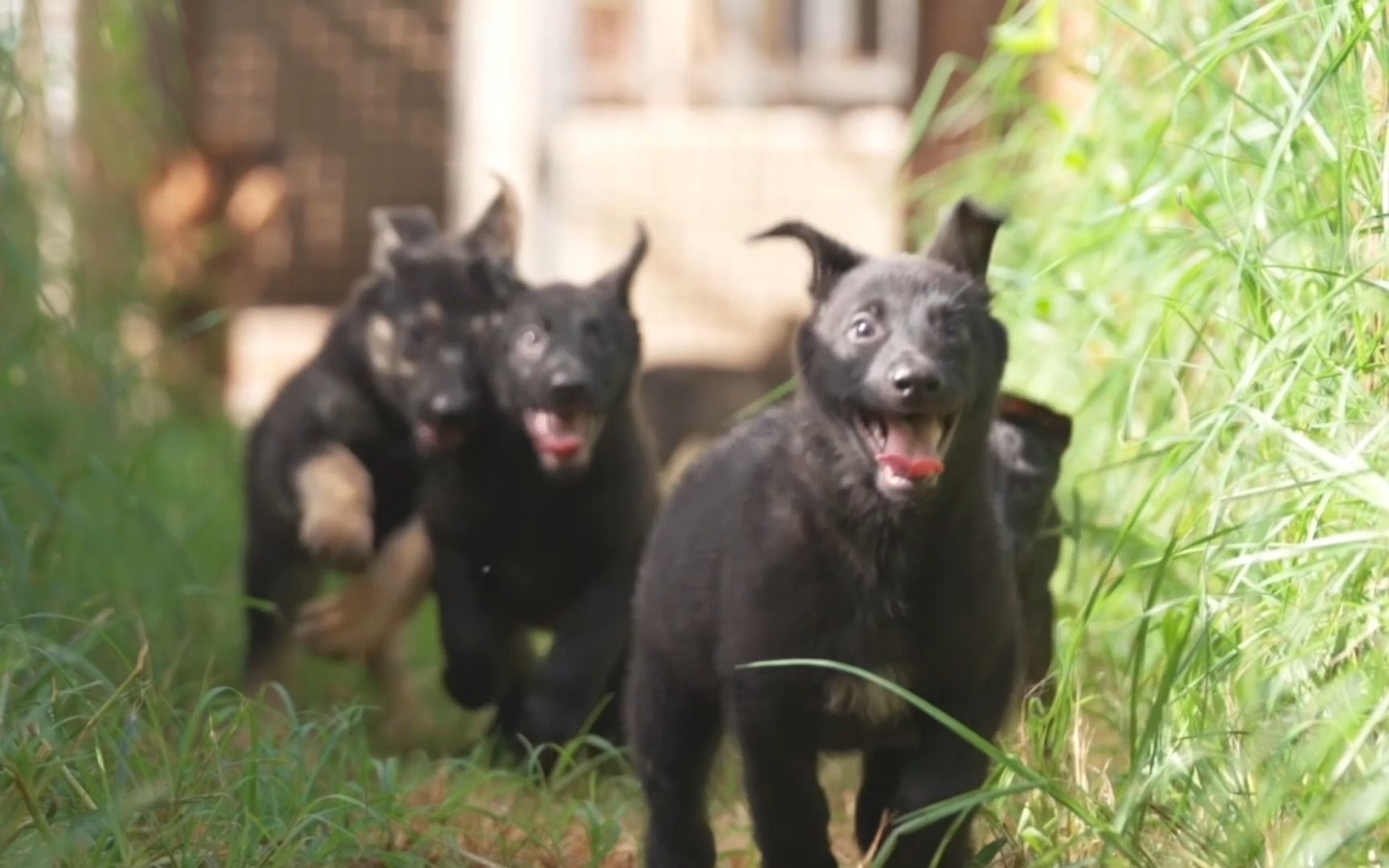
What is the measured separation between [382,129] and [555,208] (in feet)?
13.2

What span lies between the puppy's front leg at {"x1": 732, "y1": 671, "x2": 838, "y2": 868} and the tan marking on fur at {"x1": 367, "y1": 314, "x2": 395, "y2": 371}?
2.23 m

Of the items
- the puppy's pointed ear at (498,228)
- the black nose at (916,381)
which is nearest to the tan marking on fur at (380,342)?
the puppy's pointed ear at (498,228)

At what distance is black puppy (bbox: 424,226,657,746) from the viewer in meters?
4.80

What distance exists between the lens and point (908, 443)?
3.27 meters

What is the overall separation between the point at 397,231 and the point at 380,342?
0.41 m

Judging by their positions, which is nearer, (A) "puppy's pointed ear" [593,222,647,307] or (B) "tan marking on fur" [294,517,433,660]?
(A) "puppy's pointed ear" [593,222,647,307]

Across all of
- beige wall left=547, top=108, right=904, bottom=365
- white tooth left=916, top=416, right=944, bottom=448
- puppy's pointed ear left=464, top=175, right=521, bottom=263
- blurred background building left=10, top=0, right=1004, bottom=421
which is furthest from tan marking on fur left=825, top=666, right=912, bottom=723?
beige wall left=547, top=108, right=904, bottom=365

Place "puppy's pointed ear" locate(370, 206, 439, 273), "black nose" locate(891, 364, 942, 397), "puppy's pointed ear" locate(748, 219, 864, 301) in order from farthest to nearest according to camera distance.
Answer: "puppy's pointed ear" locate(370, 206, 439, 273) < "puppy's pointed ear" locate(748, 219, 864, 301) < "black nose" locate(891, 364, 942, 397)

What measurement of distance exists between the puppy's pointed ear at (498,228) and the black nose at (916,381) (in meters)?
2.43

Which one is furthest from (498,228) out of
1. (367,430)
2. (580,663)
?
(580,663)

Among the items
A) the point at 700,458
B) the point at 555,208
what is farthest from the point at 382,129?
the point at 700,458

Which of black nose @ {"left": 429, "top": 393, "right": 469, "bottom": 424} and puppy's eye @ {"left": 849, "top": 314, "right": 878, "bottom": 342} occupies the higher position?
puppy's eye @ {"left": 849, "top": 314, "right": 878, "bottom": 342}

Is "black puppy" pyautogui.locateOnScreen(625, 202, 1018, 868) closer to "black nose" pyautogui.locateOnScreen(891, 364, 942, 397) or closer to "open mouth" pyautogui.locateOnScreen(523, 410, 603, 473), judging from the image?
"black nose" pyautogui.locateOnScreen(891, 364, 942, 397)

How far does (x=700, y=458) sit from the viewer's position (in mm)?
3955
